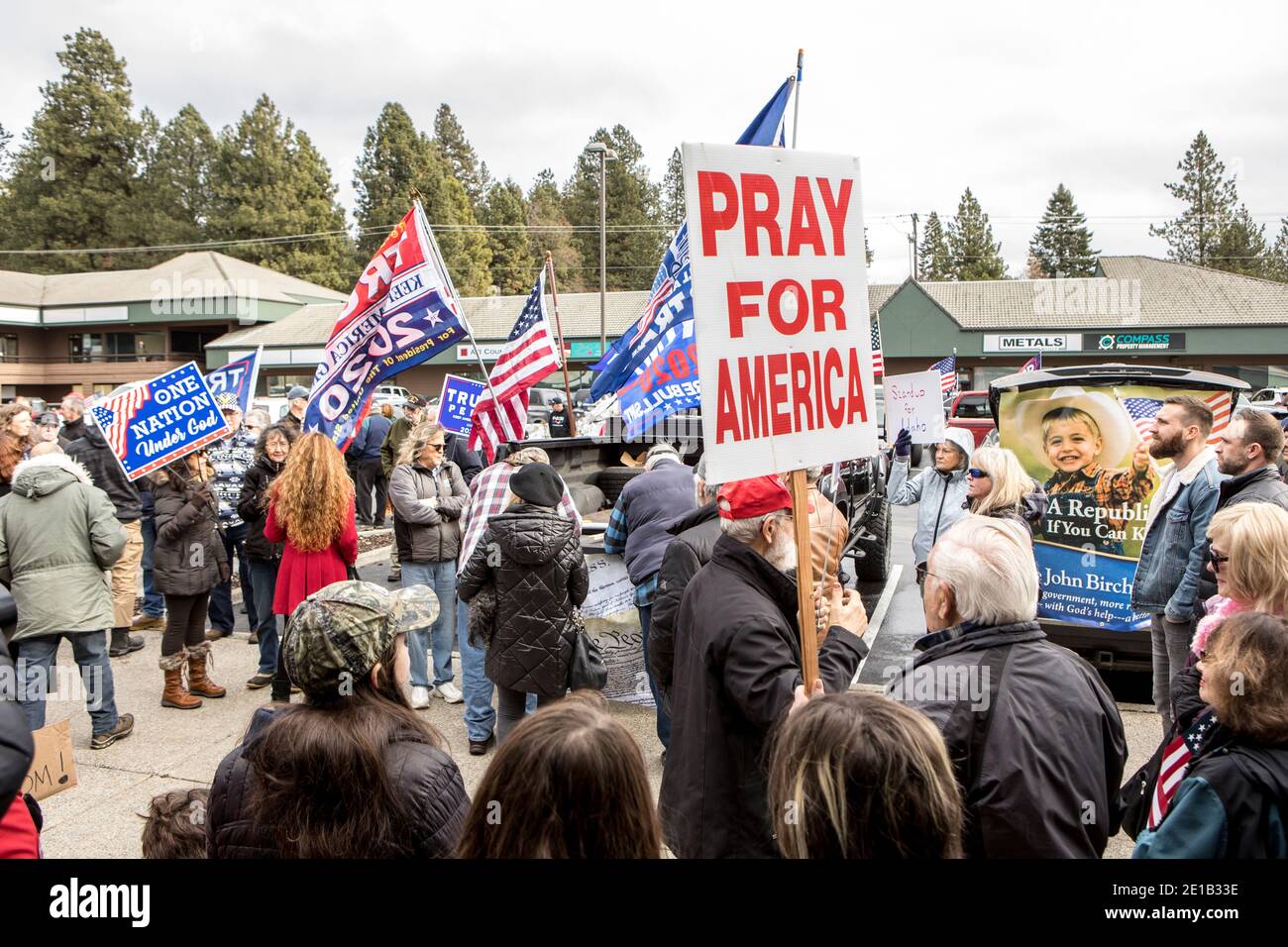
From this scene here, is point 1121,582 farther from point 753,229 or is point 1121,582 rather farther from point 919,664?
point 753,229

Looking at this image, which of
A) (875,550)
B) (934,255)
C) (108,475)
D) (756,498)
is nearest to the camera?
(756,498)

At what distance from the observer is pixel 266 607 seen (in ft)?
20.7

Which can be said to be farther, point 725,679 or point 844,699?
point 725,679

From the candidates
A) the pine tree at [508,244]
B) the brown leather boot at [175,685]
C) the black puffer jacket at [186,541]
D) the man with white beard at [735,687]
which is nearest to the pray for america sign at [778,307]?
the man with white beard at [735,687]

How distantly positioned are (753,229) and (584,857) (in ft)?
5.60

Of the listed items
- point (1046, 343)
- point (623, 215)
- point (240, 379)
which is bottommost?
point (240, 379)

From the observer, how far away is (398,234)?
22.9ft

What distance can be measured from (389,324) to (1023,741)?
19.3 ft

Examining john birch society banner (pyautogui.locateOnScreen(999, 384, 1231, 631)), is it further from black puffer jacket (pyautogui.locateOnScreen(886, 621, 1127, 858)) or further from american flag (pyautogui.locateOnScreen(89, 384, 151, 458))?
american flag (pyautogui.locateOnScreen(89, 384, 151, 458))

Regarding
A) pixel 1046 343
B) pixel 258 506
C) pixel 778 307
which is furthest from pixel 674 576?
pixel 1046 343

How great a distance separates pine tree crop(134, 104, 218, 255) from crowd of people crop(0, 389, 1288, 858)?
225ft

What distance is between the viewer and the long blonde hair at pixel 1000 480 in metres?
5.39

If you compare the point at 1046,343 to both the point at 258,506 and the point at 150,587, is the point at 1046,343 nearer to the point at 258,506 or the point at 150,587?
the point at 150,587
